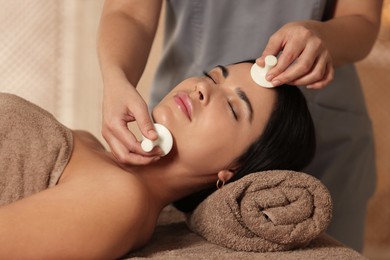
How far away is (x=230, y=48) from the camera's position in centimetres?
183

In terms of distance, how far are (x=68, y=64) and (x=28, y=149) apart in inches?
53.2

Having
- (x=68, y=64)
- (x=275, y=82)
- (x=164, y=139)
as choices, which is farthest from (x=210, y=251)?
(x=68, y=64)

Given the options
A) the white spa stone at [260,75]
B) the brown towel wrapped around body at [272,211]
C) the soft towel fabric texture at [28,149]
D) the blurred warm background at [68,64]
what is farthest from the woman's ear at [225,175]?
the blurred warm background at [68,64]

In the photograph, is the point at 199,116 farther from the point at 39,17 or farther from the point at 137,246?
the point at 39,17

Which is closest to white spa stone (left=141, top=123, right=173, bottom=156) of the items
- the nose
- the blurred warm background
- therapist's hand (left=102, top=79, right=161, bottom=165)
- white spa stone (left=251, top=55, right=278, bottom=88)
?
therapist's hand (left=102, top=79, right=161, bottom=165)

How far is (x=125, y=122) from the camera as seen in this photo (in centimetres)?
140

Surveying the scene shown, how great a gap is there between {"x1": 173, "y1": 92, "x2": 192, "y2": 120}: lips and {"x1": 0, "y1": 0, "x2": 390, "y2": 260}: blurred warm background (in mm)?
1240

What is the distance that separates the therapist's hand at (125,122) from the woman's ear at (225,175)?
0.54ft

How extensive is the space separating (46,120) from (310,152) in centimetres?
65

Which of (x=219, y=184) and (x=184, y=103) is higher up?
(x=184, y=103)

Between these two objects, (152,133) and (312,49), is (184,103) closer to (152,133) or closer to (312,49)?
(152,133)

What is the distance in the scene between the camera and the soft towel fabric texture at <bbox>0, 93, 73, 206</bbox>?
1.36 metres

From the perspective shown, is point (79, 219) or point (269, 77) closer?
point (79, 219)

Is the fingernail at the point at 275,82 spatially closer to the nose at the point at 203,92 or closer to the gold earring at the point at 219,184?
the nose at the point at 203,92
